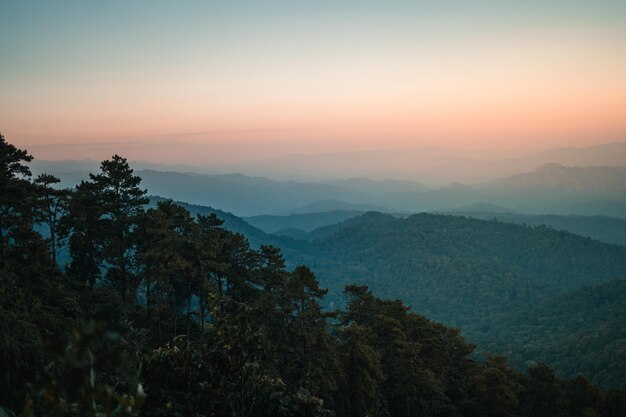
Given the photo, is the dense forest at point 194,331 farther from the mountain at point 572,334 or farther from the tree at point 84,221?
the mountain at point 572,334

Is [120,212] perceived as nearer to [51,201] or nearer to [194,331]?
[51,201]

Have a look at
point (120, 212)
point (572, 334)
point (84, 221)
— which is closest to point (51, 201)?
point (84, 221)

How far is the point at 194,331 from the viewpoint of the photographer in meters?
26.2

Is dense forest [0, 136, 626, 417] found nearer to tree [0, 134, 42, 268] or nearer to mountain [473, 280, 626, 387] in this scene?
tree [0, 134, 42, 268]

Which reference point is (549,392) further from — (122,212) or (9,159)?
(9,159)

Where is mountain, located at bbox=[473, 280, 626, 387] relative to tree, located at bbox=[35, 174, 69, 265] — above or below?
below

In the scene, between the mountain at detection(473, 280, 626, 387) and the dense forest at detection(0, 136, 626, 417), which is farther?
the mountain at detection(473, 280, 626, 387)

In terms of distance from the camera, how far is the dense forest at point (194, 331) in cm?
813

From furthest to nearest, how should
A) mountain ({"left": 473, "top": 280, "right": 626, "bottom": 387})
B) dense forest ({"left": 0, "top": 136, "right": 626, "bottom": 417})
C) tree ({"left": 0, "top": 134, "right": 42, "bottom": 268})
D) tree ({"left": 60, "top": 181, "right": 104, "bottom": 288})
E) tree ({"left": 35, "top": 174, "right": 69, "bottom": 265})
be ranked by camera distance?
mountain ({"left": 473, "top": 280, "right": 626, "bottom": 387}) → tree ({"left": 60, "top": 181, "right": 104, "bottom": 288}) → tree ({"left": 35, "top": 174, "right": 69, "bottom": 265}) → tree ({"left": 0, "top": 134, "right": 42, "bottom": 268}) → dense forest ({"left": 0, "top": 136, "right": 626, "bottom": 417})

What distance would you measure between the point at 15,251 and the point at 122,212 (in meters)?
6.32

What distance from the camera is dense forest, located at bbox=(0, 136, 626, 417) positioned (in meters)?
8.13

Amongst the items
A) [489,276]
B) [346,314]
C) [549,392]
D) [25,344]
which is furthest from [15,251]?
[489,276]

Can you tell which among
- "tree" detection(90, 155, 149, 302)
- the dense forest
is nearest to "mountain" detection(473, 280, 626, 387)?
the dense forest

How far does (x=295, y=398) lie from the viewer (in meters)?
8.78
